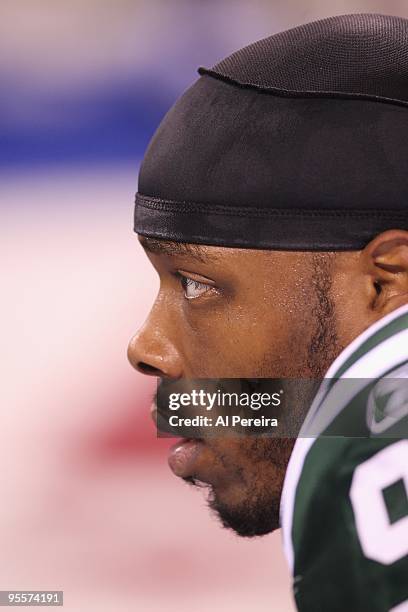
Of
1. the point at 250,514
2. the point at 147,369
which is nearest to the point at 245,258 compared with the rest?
the point at 147,369

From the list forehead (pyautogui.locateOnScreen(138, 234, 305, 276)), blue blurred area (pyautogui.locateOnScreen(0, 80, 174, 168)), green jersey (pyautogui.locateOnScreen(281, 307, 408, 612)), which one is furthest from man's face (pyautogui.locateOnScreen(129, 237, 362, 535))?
blue blurred area (pyautogui.locateOnScreen(0, 80, 174, 168))

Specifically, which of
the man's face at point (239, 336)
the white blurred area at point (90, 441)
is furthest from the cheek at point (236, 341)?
the white blurred area at point (90, 441)

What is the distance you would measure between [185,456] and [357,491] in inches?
12.9

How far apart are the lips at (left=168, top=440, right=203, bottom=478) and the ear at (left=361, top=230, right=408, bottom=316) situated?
0.83 feet

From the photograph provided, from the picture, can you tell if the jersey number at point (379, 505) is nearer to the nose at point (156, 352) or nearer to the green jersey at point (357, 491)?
the green jersey at point (357, 491)

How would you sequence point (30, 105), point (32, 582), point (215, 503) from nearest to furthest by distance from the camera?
1. point (215, 503)
2. point (32, 582)
3. point (30, 105)

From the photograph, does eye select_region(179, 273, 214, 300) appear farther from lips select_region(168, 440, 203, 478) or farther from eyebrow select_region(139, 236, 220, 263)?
lips select_region(168, 440, 203, 478)

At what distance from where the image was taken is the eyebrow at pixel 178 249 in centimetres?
100

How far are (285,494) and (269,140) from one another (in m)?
0.34

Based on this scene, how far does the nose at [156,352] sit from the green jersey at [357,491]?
0.23 meters

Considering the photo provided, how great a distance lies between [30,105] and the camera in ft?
8.02

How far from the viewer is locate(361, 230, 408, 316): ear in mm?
975

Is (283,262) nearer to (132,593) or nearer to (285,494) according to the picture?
(285,494)

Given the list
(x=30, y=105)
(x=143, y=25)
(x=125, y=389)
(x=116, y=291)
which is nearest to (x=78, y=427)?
(x=125, y=389)
